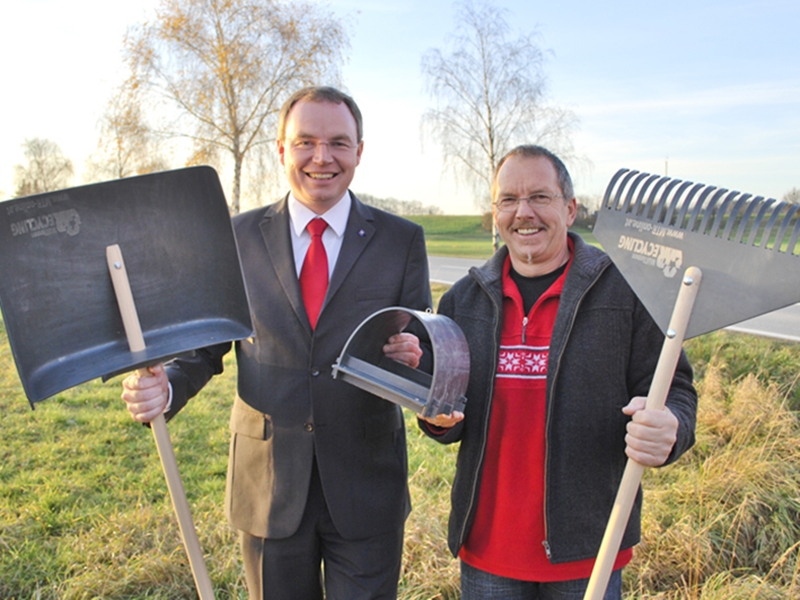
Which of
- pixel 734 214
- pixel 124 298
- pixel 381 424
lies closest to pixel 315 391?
pixel 381 424

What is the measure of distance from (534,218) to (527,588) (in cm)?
122

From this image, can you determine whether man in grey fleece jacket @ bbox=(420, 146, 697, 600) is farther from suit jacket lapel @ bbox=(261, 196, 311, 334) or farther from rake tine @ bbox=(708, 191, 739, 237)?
suit jacket lapel @ bbox=(261, 196, 311, 334)

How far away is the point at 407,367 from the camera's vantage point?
2227 millimetres

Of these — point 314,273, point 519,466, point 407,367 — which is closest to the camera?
point 519,466

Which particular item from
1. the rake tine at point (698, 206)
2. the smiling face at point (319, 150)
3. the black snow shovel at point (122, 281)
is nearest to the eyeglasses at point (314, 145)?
the smiling face at point (319, 150)

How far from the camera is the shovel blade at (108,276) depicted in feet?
5.89

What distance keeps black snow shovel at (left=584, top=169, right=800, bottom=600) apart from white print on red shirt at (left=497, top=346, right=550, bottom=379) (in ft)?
1.21

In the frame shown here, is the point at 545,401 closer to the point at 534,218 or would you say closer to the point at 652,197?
the point at 534,218

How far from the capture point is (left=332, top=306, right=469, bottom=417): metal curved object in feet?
6.21

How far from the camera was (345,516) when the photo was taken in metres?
2.24

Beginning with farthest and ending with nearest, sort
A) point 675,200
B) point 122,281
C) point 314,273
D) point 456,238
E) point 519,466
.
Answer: point 456,238 < point 314,273 < point 519,466 < point 122,281 < point 675,200

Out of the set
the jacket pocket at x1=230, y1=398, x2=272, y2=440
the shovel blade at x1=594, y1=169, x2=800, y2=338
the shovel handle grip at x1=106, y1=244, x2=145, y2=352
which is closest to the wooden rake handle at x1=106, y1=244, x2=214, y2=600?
the shovel handle grip at x1=106, y1=244, x2=145, y2=352

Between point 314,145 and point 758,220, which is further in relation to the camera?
point 314,145

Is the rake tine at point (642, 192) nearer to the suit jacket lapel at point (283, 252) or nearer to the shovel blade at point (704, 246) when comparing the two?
the shovel blade at point (704, 246)
